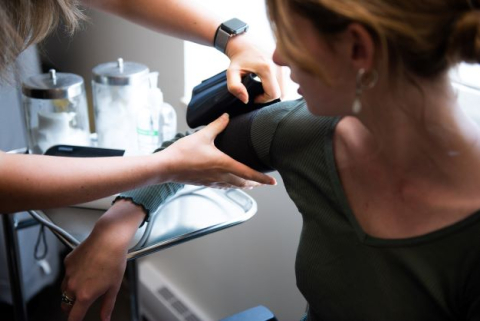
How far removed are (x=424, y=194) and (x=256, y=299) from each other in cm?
95

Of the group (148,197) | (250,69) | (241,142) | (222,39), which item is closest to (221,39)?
(222,39)

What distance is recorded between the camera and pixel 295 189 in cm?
95

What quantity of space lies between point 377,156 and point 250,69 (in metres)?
0.29

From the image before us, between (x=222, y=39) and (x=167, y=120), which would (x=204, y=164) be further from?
(x=167, y=120)

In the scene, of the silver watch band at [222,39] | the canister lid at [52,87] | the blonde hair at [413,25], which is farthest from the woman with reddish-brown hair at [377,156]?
the canister lid at [52,87]

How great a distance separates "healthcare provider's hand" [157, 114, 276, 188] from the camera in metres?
0.92

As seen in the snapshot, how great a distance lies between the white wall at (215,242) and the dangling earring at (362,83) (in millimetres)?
674

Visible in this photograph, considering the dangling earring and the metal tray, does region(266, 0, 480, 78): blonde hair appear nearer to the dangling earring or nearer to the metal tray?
the dangling earring

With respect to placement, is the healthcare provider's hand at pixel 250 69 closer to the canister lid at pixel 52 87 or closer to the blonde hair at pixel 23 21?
the blonde hair at pixel 23 21

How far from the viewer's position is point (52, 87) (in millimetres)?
1289

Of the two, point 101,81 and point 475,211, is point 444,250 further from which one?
point 101,81

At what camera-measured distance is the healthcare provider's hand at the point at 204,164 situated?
3.02 ft

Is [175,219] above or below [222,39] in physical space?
below

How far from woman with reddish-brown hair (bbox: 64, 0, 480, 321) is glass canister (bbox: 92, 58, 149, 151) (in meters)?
0.46
